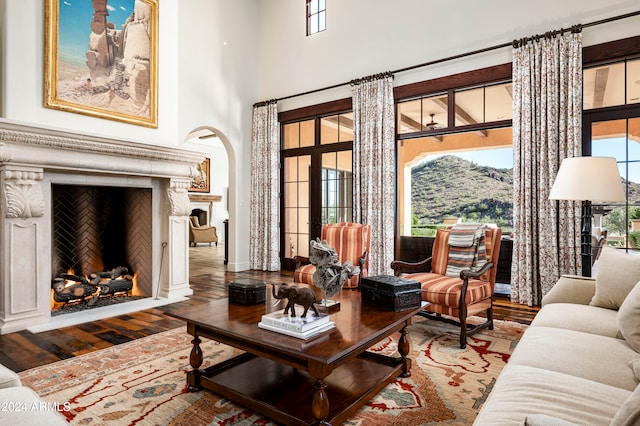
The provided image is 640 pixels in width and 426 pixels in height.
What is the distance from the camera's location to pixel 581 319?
203 cm

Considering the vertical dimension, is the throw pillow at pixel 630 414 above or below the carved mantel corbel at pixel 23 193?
below

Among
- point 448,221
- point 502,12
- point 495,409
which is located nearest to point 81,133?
point 495,409

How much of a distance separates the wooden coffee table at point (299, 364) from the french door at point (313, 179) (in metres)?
3.64

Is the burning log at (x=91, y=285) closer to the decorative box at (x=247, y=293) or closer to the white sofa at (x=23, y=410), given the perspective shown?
the decorative box at (x=247, y=293)

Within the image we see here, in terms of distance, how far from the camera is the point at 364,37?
5543 mm

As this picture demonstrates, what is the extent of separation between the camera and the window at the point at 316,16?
20.0 feet

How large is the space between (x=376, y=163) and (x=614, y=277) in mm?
3432

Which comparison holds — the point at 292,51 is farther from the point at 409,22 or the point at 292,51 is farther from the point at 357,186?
the point at 357,186

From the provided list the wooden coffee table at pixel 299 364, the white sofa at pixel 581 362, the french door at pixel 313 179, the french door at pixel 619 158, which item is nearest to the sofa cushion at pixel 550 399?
the white sofa at pixel 581 362

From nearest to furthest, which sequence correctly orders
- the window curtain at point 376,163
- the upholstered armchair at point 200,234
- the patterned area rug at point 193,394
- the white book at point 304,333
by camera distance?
the white book at point 304,333, the patterned area rug at point 193,394, the window curtain at point 376,163, the upholstered armchair at point 200,234

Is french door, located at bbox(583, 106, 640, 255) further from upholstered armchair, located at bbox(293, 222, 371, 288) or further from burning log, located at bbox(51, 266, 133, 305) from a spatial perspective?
burning log, located at bbox(51, 266, 133, 305)

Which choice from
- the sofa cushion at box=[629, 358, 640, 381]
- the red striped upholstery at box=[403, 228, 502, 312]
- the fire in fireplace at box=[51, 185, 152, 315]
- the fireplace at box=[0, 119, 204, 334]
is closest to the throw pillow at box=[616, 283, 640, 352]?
the sofa cushion at box=[629, 358, 640, 381]

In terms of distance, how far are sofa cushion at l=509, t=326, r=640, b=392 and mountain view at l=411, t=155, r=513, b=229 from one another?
6.73m

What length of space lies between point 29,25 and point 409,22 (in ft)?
14.2
